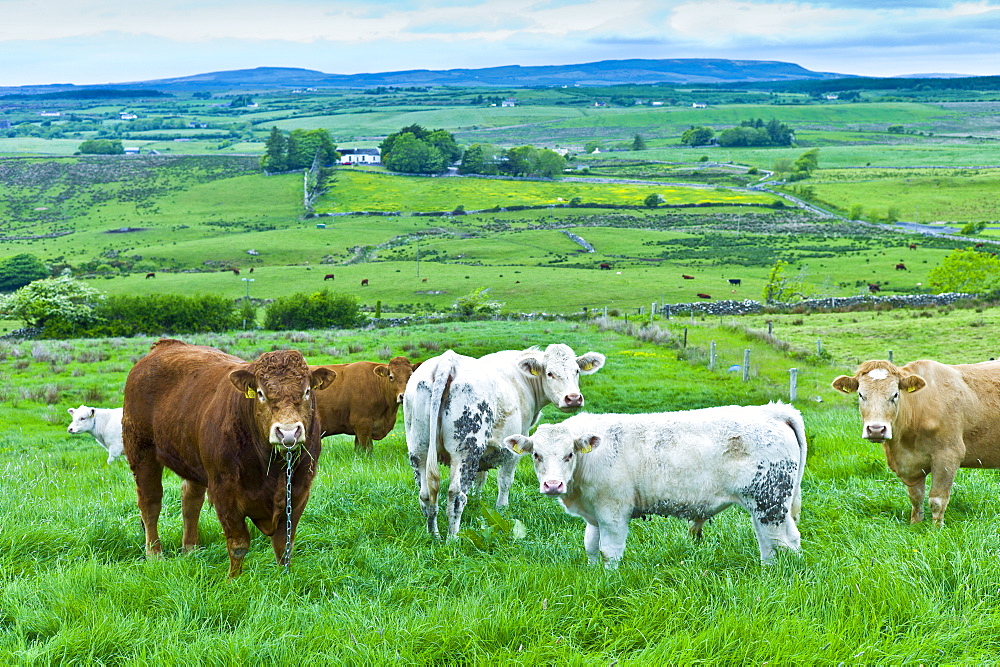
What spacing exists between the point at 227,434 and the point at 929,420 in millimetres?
6751

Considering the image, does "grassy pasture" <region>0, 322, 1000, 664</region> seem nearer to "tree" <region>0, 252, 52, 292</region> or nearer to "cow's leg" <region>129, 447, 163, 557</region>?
"cow's leg" <region>129, 447, 163, 557</region>

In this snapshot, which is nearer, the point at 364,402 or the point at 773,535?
the point at 773,535

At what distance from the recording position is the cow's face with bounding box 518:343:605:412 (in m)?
9.12

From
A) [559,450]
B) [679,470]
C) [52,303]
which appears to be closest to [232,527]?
[559,450]

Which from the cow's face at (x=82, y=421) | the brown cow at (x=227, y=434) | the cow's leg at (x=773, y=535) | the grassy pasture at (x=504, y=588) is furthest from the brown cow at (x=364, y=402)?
the cow's leg at (x=773, y=535)

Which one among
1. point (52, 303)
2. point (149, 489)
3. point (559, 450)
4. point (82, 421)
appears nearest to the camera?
point (559, 450)

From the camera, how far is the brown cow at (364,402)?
14250 mm

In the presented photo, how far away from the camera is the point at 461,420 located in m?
8.51

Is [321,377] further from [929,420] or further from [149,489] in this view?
[929,420]

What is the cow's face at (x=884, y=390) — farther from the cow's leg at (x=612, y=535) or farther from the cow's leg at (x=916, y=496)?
the cow's leg at (x=612, y=535)

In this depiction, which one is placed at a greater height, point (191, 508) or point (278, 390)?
point (278, 390)

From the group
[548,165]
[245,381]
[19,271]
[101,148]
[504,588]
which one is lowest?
[19,271]

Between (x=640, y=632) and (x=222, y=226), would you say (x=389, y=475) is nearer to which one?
(x=640, y=632)

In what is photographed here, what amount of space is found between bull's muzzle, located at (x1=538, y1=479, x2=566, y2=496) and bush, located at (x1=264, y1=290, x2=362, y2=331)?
43.6 metres
